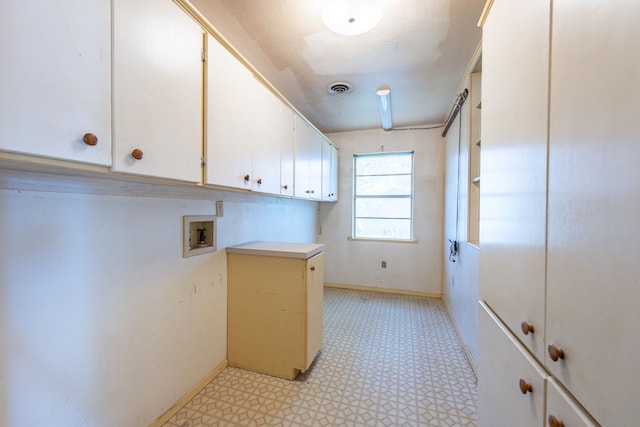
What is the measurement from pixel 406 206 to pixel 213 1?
3.39 metres

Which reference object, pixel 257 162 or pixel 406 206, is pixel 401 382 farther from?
pixel 406 206

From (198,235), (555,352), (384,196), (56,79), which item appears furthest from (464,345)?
(56,79)

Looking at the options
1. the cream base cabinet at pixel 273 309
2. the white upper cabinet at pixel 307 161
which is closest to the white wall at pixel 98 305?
the cream base cabinet at pixel 273 309

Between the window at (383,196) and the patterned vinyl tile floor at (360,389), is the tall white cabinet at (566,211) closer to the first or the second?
the patterned vinyl tile floor at (360,389)

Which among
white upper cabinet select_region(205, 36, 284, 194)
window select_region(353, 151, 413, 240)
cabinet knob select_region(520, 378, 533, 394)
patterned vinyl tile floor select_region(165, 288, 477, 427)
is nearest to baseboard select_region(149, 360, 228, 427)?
patterned vinyl tile floor select_region(165, 288, 477, 427)

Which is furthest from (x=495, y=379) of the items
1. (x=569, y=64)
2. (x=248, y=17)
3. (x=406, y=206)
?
(x=406, y=206)

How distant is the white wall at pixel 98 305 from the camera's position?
3.11 ft

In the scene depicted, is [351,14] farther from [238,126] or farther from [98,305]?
[98,305]

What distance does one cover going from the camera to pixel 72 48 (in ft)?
2.48

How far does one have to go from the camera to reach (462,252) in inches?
93.5

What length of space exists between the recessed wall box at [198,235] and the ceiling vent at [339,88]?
5.64 ft

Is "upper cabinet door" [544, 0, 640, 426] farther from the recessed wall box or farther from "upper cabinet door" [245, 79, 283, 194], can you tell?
the recessed wall box

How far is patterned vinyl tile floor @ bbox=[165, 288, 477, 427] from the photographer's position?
4.98 ft

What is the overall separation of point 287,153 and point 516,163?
1.77 meters
